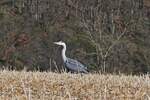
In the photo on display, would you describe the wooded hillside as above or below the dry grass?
below

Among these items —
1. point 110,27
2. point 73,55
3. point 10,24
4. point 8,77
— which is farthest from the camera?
point 110,27

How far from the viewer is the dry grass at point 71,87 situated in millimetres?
7309

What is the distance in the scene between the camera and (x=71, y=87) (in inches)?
328

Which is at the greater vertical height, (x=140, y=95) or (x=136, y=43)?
(x=140, y=95)

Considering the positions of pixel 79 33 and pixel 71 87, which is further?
pixel 79 33

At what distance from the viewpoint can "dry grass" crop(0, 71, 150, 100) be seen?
7.31m

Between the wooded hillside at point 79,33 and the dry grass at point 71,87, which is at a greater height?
the dry grass at point 71,87

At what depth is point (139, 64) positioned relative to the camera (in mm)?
34844

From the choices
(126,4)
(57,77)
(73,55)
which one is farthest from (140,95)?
(126,4)

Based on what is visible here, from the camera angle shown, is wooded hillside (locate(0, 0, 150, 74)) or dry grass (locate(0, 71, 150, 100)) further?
wooded hillside (locate(0, 0, 150, 74))

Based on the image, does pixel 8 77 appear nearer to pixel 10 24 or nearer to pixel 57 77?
pixel 57 77

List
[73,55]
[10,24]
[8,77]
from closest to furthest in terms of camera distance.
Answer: [8,77] < [73,55] < [10,24]

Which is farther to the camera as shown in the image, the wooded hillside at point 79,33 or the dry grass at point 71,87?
the wooded hillside at point 79,33

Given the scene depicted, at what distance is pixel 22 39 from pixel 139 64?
24.7 ft
